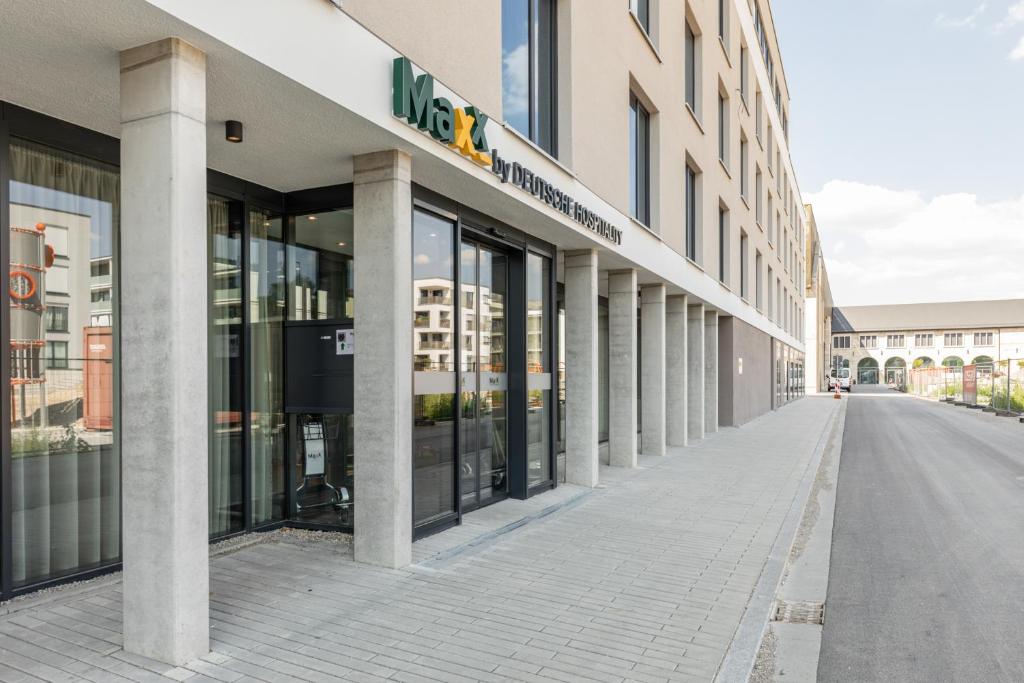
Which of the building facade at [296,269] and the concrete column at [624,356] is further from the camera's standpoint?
the concrete column at [624,356]

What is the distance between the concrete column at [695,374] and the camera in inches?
693

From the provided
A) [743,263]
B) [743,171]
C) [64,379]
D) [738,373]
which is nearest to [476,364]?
[64,379]

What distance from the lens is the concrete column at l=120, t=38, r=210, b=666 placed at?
13.5 ft

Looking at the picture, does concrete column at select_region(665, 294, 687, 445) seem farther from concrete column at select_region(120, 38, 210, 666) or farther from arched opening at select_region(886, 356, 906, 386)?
arched opening at select_region(886, 356, 906, 386)

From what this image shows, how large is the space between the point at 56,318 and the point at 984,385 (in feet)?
134

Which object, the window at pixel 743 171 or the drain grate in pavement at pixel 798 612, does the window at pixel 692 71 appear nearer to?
the window at pixel 743 171

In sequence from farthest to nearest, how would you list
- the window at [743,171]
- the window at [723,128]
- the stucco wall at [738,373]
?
the window at [743,171], the stucco wall at [738,373], the window at [723,128]

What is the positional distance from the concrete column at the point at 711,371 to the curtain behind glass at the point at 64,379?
1568cm

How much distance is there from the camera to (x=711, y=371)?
1964cm

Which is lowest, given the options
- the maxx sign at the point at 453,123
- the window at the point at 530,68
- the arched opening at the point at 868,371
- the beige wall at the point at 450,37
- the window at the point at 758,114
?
the arched opening at the point at 868,371

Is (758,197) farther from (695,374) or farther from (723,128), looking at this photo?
(695,374)

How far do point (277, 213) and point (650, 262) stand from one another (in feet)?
23.5

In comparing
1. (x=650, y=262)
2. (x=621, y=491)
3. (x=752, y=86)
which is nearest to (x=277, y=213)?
(x=621, y=491)

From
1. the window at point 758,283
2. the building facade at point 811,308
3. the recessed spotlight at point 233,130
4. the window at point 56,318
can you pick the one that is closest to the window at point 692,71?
the window at point 758,283
